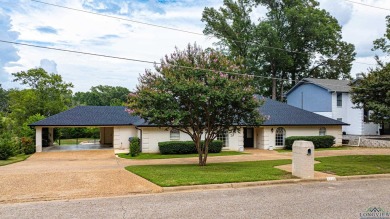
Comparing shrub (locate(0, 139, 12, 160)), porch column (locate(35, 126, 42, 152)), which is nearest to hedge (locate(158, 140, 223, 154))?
shrub (locate(0, 139, 12, 160))

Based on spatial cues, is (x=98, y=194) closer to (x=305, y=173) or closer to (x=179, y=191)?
(x=179, y=191)

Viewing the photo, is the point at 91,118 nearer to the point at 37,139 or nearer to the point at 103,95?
the point at 37,139

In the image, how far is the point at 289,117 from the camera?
1161 inches

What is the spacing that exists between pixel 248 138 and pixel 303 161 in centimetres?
1732

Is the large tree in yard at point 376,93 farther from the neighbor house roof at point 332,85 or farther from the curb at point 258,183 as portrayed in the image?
the neighbor house roof at point 332,85

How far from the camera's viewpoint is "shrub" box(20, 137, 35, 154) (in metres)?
26.1

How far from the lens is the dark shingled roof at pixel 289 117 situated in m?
28.2

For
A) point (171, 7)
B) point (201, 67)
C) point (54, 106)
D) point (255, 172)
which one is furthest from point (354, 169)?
point (54, 106)

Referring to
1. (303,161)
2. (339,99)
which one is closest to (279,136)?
(339,99)

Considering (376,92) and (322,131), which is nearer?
(376,92)

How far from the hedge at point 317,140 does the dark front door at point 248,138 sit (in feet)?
10.4

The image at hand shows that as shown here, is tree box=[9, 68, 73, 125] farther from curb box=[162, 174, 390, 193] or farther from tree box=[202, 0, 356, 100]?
curb box=[162, 174, 390, 193]

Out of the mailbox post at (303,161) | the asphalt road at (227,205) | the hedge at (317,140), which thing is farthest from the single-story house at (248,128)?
the asphalt road at (227,205)

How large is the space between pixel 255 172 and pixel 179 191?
435 centimetres
